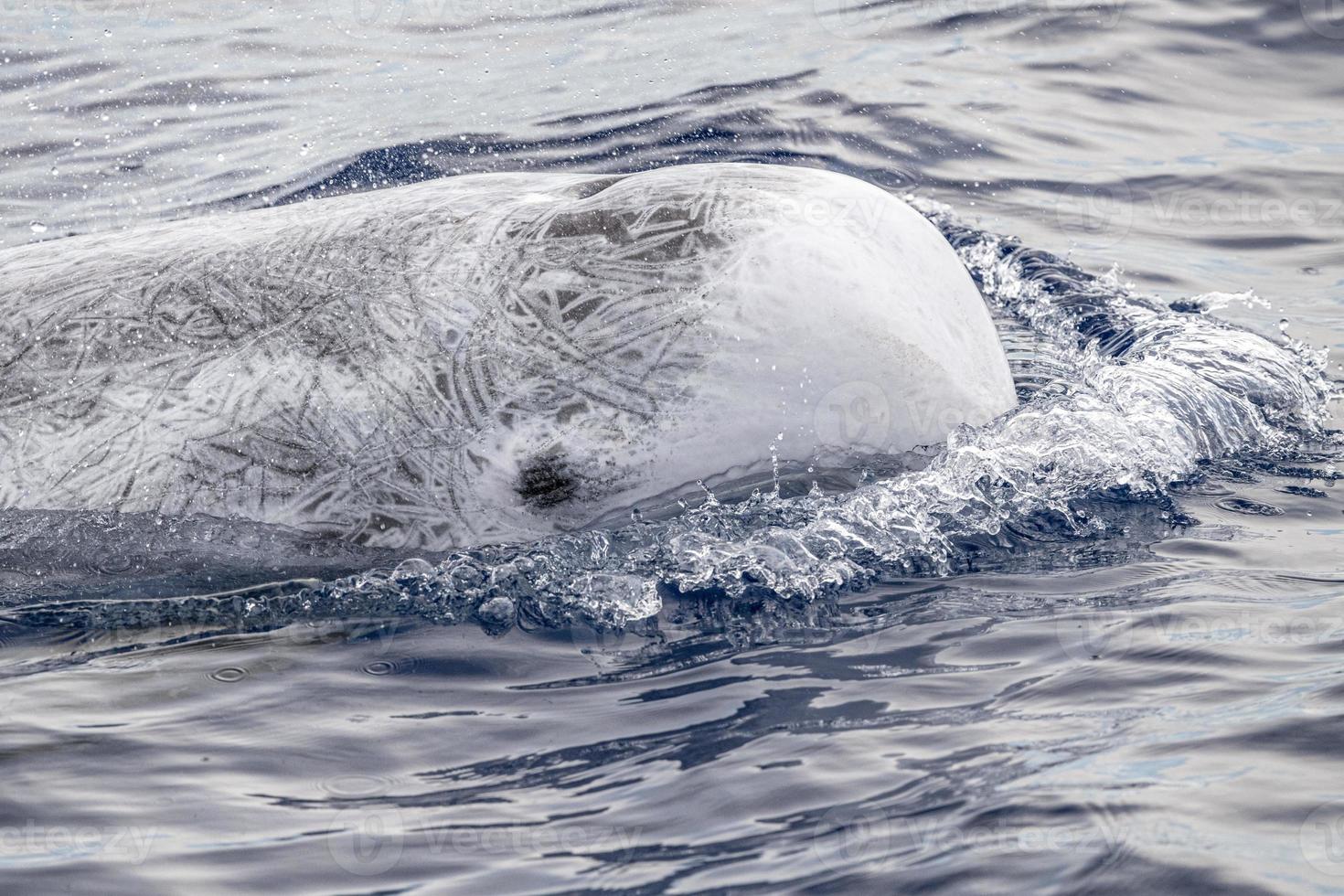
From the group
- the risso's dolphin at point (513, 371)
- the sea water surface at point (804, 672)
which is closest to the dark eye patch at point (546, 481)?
the risso's dolphin at point (513, 371)

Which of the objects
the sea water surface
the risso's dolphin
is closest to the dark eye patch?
the risso's dolphin

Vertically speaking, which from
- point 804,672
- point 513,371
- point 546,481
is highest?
point 513,371

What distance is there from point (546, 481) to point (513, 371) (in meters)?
0.34

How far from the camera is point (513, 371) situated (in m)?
4.34

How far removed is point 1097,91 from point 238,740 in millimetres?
8743

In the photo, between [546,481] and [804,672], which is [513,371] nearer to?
[546,481]

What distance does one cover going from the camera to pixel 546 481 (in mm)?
4348

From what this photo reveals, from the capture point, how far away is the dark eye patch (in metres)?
4.34

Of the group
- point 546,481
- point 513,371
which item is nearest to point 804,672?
point 546,481

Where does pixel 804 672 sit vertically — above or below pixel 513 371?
below

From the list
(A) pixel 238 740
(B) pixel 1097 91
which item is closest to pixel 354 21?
(B) pixel 1097 91

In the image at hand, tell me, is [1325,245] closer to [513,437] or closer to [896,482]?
[896,482]

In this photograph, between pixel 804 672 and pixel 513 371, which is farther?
pixel 513 371

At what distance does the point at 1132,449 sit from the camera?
5.21 meters
